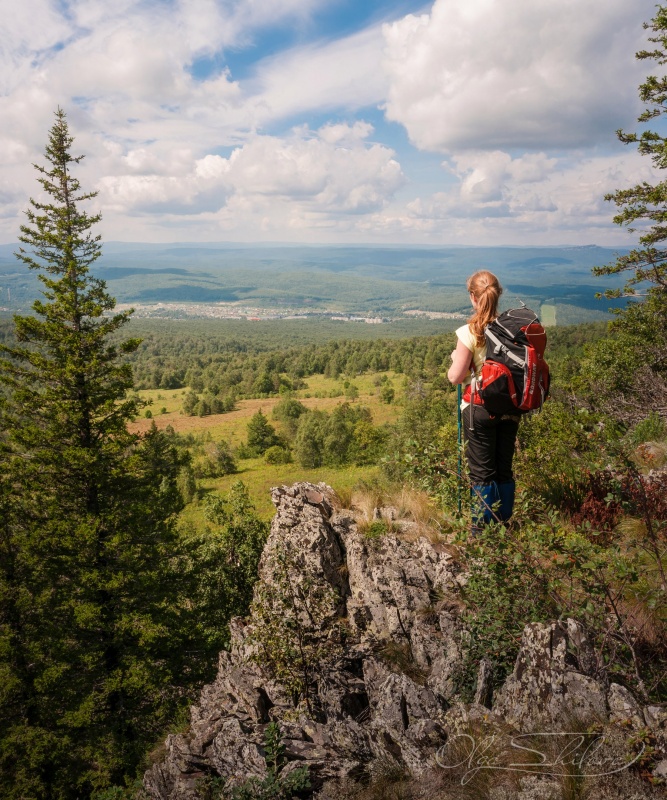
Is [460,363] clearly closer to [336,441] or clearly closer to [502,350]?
[502,350]

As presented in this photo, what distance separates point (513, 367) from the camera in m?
4.16

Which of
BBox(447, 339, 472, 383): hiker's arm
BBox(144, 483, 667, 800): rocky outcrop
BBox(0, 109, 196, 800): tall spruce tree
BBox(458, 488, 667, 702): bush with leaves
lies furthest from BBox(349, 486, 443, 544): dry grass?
BBox(0, 109, 196, 800): tall spruce tree

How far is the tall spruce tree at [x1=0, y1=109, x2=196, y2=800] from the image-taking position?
12094mm

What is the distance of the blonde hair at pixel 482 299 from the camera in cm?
441

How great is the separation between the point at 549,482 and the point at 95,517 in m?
11.5

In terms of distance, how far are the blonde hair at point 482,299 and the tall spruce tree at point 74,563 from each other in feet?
37.7

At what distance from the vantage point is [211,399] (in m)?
110

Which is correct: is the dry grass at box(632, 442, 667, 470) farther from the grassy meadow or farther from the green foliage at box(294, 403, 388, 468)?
the green foliage at box(294, 403, 388, 468)

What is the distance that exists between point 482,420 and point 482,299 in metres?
1.15

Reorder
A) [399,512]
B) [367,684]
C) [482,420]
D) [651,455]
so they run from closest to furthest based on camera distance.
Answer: [482,420], [367,684], [399,512], [651,455]

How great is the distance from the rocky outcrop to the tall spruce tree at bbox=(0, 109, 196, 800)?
6.48 m

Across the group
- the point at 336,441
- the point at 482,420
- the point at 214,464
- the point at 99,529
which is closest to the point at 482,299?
the point at 482,420

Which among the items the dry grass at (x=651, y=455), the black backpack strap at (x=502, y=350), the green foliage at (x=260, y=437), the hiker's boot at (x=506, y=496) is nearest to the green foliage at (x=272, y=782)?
the hiker's boot at (x=506, y=496)

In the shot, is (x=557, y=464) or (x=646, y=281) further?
(x=646, y=281)
